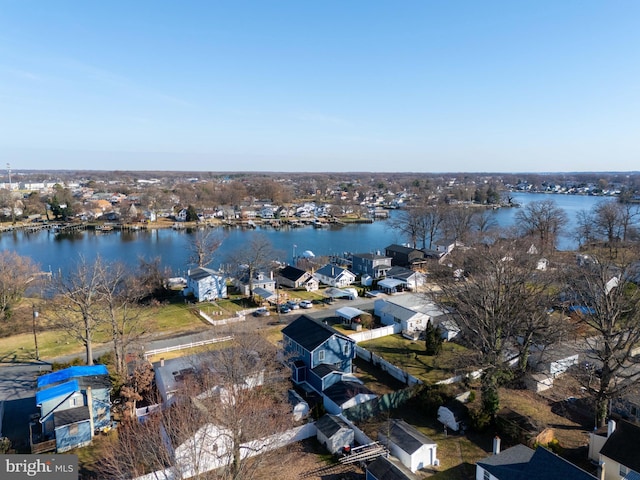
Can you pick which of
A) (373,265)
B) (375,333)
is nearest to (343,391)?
(375,333)

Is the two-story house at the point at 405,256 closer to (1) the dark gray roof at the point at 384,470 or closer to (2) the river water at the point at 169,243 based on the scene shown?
(2) the river water at the point at 169,243

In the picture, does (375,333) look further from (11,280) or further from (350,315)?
(11,280)

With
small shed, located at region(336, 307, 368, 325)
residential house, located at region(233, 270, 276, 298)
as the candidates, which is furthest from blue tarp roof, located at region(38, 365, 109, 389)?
residential house, located at region(233, 270, 276, 298)

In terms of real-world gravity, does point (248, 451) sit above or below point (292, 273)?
above

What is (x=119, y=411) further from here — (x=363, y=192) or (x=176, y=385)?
(x=363, y=192)

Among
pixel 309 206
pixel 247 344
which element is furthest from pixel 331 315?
pixel 309 206
